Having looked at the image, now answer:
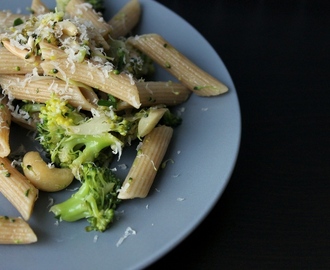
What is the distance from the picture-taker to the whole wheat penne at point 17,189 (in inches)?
67.2

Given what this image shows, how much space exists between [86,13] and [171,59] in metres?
0.40

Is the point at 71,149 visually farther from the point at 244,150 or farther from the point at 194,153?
the point at 244,150

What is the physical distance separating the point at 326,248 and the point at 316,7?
1564 millimetres

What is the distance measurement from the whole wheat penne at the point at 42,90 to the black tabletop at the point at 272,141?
61 centimetres

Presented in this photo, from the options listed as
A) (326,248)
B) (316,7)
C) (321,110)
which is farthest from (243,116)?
(316,7)

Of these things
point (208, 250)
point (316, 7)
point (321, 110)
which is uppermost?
point (316, 7)

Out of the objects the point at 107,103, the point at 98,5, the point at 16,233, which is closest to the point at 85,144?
the point at 107,103

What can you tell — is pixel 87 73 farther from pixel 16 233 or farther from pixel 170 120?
pixel 16 233

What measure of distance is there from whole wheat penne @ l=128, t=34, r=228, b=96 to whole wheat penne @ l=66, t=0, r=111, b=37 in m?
0.13

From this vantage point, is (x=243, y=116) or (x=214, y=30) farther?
(x=214, y=30)

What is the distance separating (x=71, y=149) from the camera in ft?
6.08

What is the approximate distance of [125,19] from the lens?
2312 millimetres

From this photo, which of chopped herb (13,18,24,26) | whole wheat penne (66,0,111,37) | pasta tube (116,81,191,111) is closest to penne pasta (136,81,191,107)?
pasta tube (116,81,191,111)

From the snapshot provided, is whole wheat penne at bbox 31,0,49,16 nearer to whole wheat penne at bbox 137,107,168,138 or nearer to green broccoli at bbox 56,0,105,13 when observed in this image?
green broccoli at bbox 56,0,105,13
